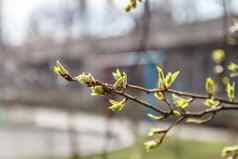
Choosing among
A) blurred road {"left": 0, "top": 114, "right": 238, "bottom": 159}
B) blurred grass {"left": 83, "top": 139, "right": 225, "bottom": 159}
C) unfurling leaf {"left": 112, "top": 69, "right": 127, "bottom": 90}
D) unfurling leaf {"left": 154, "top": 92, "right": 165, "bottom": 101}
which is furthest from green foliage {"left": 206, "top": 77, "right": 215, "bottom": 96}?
blurred road {"left": 0, "top": 114, "right": 238, "bottom": 159}

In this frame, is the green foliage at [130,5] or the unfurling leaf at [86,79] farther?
the green foliage at [130,5]

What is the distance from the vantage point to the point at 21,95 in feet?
61.1

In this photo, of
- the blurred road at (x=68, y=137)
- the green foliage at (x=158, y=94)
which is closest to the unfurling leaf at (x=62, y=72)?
the green foliage at (x=158, y=94)

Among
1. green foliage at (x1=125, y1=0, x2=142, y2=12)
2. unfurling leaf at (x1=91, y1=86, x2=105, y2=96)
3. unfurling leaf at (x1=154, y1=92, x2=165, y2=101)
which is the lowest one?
unfurling leaf at (x1=154, y1=92, x2=165, y2=101)

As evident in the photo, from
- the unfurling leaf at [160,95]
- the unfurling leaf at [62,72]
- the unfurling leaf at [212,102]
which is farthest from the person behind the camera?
the unfurling leaf at [212,102]

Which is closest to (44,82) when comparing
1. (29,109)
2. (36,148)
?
(29,109)

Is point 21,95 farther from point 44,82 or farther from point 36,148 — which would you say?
point 36,148

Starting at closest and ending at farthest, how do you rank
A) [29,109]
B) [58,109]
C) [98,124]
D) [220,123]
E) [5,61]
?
[220,123] < [98,124] < [58,109] < [29,109] < [5,61]

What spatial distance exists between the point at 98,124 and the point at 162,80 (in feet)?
40.6

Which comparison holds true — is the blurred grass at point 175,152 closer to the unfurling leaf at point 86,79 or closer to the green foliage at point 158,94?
the green foliage at point 158,94

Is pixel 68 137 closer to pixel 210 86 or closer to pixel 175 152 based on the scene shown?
pixel 175 152

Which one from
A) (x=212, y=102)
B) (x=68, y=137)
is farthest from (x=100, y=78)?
(x=212, y=102)

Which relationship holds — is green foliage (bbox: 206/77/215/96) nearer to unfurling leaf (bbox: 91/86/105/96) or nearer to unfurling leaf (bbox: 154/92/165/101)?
unfurling leaf (bbox: 154/92/165/101)

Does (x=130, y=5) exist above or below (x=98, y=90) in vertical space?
above
